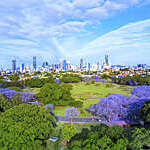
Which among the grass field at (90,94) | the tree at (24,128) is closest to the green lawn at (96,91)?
the grass field at (90,94)

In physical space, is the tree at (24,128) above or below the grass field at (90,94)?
above

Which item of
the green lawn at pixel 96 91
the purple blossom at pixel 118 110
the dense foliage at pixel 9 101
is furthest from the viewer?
the green lawn at pixel 96 91

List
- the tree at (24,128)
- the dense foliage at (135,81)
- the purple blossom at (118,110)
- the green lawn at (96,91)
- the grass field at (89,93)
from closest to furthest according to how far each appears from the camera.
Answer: the tree at (24,128) → the purple blossom at (118,110) → the grass field at (89,93) → the green lawn at (96,91) → the dense foliage at (135,81)

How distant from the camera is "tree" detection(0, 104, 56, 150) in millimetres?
11906

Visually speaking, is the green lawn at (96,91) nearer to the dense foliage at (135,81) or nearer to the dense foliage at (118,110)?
the dense foliage at (135,81)

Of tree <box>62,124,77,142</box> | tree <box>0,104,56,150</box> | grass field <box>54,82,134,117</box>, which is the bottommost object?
grass field <box>54,82,134,117</box>

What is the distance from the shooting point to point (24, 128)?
1307cm

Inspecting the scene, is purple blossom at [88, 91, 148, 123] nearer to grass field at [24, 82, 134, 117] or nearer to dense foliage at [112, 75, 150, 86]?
grass field at [24, 82, 134, 117]

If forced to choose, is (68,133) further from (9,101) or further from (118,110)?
(9,101)

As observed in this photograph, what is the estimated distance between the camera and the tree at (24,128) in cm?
1191

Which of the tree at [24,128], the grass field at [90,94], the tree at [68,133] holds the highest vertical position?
the tree at [24,128]

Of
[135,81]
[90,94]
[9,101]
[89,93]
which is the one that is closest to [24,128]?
[9,101]

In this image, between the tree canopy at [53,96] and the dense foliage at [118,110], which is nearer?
the dense foliage at [118,110]

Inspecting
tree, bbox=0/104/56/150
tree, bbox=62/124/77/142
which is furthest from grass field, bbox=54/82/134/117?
tree, bbox=0/104/56/150
